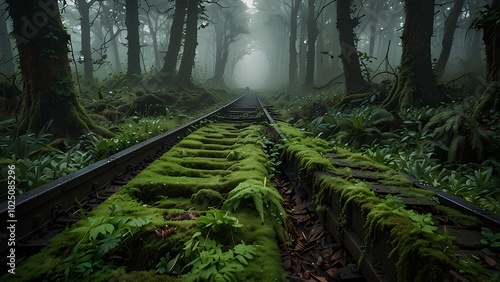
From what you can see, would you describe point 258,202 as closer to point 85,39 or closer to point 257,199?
point 257,199

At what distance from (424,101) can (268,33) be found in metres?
54.0

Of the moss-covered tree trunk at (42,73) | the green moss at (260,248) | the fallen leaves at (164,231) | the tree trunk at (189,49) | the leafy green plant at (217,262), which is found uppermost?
the tree trunk at (189,49)

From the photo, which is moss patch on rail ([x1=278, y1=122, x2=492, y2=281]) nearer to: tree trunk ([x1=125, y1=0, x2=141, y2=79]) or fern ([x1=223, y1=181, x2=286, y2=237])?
fern ([x1=223, y1=181, x2=286, y2=237])

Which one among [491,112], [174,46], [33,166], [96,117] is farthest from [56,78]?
[174,46]

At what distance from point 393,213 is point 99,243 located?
1.74m

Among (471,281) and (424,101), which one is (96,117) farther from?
(424,101)

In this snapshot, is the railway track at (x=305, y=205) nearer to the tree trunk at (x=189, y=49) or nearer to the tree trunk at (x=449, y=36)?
the tree trunk at (x=189, y=49)

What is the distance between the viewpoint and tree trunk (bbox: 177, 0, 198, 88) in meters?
14.4

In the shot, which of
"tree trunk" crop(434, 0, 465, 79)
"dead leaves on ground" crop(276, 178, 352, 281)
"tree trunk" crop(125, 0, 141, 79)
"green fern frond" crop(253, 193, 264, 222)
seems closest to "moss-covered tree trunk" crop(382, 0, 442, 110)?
"dead leaves on ground" crop(276, 178, 352, 281)

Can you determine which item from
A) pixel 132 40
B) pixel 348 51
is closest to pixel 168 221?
pixel 348 51

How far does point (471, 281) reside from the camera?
1008 mm

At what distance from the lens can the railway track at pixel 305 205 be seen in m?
1.52

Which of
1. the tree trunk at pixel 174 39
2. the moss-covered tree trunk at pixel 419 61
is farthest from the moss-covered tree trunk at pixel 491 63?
the tree trunk at pixel 174 39

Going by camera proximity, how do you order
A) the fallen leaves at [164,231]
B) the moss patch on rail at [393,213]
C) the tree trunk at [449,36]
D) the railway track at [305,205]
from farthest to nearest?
the tree trunk at [449,36]
the fallen leaves at [164,231]
the railway track at [305,205]
the moss patch on rail at [393,213]
